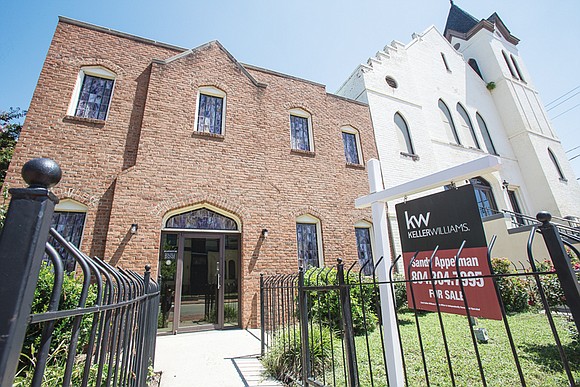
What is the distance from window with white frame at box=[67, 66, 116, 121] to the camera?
7340 millimetres

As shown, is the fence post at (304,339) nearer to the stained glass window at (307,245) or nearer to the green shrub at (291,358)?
the green shrub at (291,358)

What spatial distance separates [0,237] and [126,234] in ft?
21.2

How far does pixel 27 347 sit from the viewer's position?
3473 millimetres

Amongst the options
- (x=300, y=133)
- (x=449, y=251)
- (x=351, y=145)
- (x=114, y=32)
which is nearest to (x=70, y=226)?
(x=114, y=32)

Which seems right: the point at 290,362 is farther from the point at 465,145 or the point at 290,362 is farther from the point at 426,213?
the point at 465,145

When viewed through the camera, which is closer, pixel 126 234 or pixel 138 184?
pixel 126 234

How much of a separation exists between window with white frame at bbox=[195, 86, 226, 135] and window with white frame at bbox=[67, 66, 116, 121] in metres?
2.44

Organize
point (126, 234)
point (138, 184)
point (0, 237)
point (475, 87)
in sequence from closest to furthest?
point (0, 237) → point (126, 234) → point (138, 184) → point (475, 87)

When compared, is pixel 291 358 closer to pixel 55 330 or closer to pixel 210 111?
pixel 55 330

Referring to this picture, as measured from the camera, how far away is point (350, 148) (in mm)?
10844

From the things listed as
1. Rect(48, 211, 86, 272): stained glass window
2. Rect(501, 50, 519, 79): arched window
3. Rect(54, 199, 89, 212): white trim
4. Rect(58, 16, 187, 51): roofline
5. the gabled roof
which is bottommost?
Rect(48, 211, 86, 272): stained glass window

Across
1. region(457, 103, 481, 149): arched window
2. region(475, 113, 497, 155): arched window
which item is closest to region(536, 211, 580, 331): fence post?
region(457, 103, 481, 149): arched window

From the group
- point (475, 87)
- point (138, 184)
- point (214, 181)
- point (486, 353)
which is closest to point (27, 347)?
point (138, 184)

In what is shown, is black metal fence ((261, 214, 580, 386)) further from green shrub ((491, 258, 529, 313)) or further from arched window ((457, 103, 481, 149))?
arched window ((457, 103, 481, 149))
